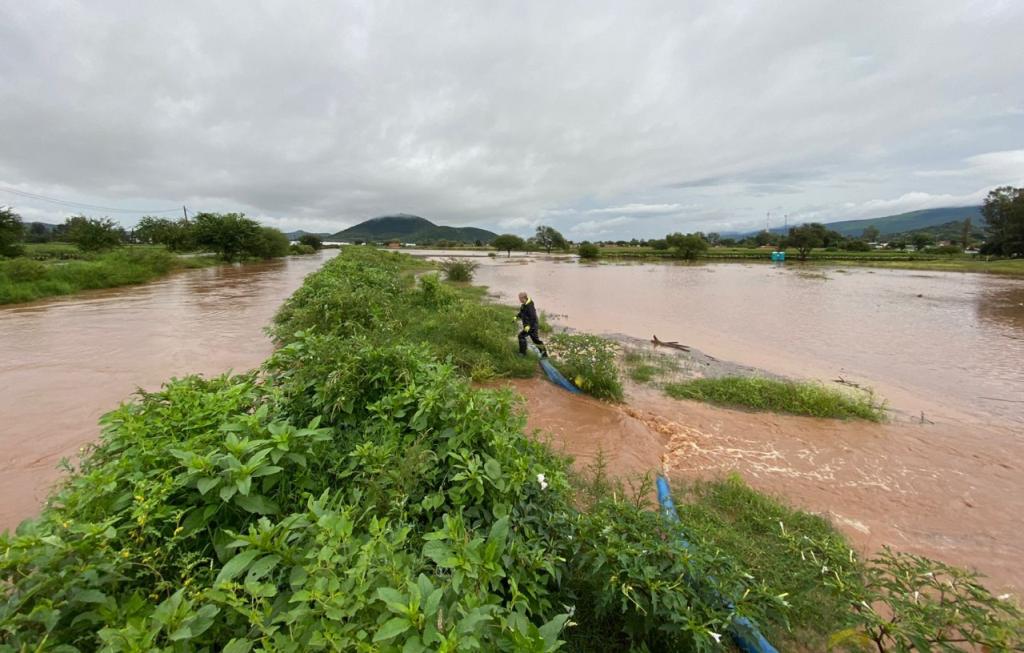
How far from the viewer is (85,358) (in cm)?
861

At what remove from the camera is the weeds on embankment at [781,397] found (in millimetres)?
6891

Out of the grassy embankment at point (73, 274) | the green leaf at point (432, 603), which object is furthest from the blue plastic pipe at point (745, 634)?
the grassy embankment at point (73, 274)

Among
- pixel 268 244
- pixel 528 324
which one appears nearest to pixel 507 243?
pixel 268 244

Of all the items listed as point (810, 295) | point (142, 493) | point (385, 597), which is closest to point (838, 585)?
point (385, 597)

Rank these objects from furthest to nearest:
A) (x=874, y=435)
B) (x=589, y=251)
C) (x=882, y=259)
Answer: (x=589, y=251), (x=882, y=259), (x=874, y=435)

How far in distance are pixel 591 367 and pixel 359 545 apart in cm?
Answer: 634

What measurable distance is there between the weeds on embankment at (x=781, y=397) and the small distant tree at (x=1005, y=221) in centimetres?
→ 6656

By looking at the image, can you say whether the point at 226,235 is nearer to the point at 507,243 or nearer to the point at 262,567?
the point at 262,567

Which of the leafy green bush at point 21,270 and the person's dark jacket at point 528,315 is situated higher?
the leafy green bush at point 21,270

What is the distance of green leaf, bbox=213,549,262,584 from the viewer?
1.40 m

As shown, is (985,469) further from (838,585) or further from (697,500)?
(838,585)

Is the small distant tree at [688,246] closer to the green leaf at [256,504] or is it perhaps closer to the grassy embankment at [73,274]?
the grassy embankment at [73,274]

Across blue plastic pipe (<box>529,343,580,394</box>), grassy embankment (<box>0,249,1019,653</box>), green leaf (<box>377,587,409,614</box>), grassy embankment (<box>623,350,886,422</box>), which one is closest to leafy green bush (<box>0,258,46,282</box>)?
grassy embankment (<box>0,249,1019,653</box>)

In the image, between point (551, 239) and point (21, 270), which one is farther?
point (551, 239)
